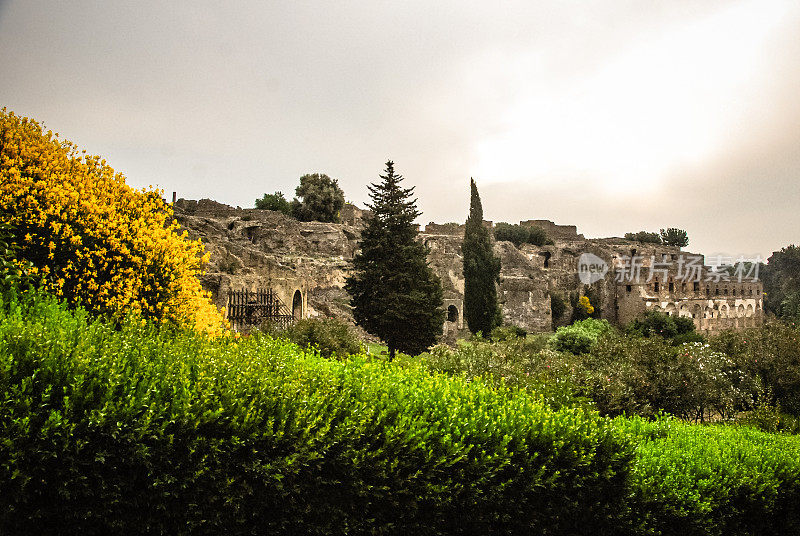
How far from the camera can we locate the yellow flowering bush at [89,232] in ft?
20.1

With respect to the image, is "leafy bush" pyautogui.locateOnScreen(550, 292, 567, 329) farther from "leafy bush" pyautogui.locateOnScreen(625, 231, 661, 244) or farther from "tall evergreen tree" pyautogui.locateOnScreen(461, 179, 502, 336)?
"leafy bush" pyautogui.locateOnScreen(625, 231, 661, 244)

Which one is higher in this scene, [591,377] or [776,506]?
[591,377]

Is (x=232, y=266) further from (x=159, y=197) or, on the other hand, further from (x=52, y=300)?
(x=52, y=300)

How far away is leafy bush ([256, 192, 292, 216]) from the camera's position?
180 ft

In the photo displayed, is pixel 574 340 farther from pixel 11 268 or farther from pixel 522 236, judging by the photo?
pixel 522 236

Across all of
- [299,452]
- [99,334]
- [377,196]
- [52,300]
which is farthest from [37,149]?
[377,196]

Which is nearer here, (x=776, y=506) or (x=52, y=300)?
(x=52, y=300)

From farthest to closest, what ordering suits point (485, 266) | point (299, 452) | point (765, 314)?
point (765, 314) → point (485, 266) → point (299, 452)

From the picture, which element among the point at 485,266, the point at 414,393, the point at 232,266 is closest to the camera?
the point at 414,393

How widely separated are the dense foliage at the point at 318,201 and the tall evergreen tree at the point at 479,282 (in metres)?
15.1

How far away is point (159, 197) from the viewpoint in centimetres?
767

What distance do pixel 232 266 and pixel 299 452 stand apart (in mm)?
13360

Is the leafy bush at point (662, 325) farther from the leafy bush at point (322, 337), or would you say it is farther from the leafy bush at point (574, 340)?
the leafy bush at point (322, 337)

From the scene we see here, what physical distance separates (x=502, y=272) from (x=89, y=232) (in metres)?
49.6
